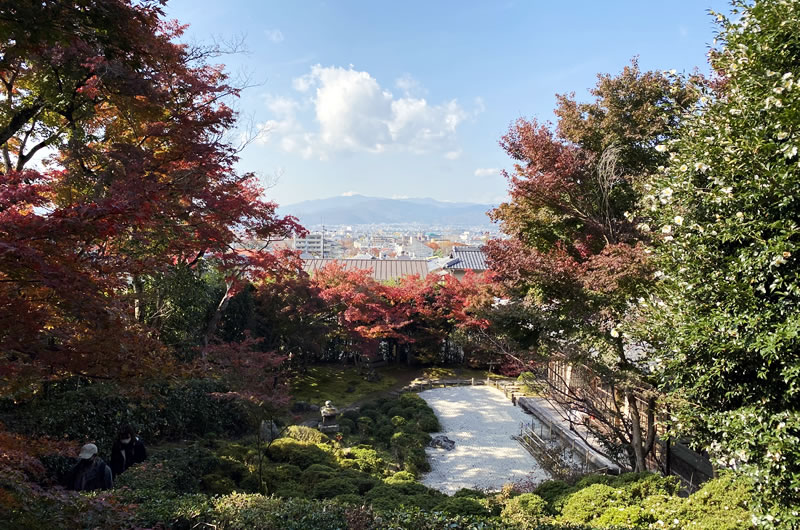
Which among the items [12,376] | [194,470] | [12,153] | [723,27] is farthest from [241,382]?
[723,27]

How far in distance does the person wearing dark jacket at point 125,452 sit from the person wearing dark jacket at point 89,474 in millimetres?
822

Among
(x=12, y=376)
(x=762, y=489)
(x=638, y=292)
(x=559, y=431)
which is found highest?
(x=638, y=292)

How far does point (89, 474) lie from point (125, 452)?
43.2 inches

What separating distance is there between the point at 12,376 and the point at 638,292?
7.62 m

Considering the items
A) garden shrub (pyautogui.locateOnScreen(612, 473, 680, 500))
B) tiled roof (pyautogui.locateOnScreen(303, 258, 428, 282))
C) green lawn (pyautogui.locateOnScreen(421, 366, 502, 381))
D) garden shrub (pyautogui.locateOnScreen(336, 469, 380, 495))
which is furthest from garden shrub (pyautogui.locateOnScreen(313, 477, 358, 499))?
tiled roof (pyautogui.locateOnScreen(303, 258, 428, 282))

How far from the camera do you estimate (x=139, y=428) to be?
26.9ft

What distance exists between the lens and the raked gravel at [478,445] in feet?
30.1

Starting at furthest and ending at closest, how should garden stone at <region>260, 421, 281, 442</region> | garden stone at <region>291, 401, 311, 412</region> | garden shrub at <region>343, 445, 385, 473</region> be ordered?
garden stone at <region>291, 401, 311, 412</region> < garden stone at <region>260, 421, 281, 442</region> < garden shrub at <region>343, 445, 385, 473</region>

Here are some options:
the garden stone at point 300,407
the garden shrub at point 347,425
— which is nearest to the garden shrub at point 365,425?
the garden shrub at point 347,425

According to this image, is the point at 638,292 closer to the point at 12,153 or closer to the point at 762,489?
the point at 762,489

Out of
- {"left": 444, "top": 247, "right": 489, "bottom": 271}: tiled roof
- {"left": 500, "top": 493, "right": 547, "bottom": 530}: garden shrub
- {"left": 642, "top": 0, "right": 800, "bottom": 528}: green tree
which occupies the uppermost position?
{"left": 444, "top": 247, "right": 489, "bottom": 271}: tiled roof

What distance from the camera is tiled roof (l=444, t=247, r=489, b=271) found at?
29.0 metres

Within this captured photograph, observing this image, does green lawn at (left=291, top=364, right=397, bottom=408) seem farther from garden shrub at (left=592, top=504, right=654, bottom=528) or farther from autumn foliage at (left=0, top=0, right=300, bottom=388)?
garden shrub at (left=592, top=504, right=654, bottom=528)

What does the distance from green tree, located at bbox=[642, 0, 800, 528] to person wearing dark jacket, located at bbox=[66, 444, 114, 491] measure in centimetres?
628
